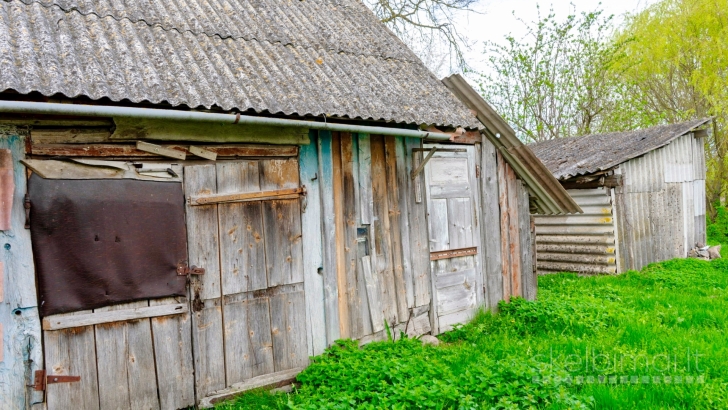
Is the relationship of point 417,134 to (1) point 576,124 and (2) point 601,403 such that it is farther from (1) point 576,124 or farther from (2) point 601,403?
(1) point 576,124

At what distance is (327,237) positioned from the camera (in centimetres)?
554

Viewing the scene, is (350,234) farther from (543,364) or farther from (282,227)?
(543,364)

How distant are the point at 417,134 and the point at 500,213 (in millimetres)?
2511

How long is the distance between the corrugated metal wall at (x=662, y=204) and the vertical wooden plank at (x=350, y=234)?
28.0ft

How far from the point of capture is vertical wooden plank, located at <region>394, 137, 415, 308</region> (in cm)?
623

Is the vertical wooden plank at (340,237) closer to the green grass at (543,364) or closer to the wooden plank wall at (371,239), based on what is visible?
the wooden plank wall at (371,239)

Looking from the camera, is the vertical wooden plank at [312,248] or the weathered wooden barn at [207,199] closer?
the weathered wooden barn at [207,199]

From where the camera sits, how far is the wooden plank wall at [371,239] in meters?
5.58

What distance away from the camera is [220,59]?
16.9 ft

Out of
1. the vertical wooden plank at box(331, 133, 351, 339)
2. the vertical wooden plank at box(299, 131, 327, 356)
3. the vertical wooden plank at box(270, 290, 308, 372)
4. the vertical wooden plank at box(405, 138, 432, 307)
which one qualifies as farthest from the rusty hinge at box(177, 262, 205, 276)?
the vertical wooden plank at box(405, 138, 432, 307)

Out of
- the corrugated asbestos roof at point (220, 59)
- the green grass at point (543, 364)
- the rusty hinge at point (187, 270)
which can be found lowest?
the green grass at point (543, 364)

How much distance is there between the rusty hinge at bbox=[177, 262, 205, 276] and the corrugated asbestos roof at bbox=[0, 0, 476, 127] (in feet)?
4.70

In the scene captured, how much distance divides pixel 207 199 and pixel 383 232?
2.14m

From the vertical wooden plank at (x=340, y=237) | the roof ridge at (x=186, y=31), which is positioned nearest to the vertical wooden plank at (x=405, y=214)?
the vertical wooden plank at (x=340, y=237)
